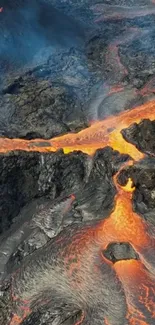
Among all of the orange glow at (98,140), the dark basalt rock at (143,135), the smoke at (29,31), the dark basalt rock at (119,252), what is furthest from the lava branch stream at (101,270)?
the smoke at (29,31)

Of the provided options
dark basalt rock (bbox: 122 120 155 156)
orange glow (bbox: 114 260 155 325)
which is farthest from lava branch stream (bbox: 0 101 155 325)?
dark basalt rock (bbox: 122 120 155 156)

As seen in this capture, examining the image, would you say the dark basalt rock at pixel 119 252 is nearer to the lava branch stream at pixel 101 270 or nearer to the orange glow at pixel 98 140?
the lava branch stream at pixel 101 270

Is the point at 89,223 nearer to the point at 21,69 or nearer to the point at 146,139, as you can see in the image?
the point at 146,139

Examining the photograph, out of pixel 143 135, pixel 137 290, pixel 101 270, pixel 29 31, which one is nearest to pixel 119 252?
pixel 101 270

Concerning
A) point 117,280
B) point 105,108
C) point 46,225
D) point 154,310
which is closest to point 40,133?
point 105,108

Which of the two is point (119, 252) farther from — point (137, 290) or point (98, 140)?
point (98, 140)

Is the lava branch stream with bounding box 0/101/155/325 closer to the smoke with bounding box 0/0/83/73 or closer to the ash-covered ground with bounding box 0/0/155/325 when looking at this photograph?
the ash-covered ground with bounding box 0/0/155/325
